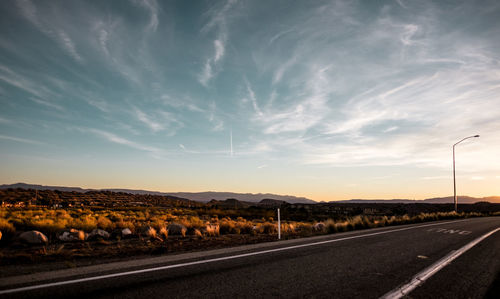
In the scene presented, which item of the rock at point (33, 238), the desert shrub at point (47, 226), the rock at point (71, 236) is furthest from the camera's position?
the desert shrub at point (47, 226)

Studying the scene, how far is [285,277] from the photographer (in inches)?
205

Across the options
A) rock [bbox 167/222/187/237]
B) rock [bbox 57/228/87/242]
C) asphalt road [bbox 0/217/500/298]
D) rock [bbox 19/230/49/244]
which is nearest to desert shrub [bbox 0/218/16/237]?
rock [bbox 19/230/49/244]

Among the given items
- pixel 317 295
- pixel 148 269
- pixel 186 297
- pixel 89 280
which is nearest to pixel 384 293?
pixel 317 295

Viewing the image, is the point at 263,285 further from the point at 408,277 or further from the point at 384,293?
A: the point at 408,277

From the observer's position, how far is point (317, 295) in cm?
425

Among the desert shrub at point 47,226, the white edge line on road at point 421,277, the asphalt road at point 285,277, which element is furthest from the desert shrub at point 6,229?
the white edge line on road at point 421,277

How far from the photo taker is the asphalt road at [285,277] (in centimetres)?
439

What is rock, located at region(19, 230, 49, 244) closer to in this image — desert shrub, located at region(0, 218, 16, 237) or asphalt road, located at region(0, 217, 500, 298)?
desert shrub, located at region(0, 218, 16, 237)

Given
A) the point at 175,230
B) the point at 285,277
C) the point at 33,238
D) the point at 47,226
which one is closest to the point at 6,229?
the point at 47,226

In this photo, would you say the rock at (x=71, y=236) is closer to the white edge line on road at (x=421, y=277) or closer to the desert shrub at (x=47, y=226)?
the desert shrub at (x=47, y=226)

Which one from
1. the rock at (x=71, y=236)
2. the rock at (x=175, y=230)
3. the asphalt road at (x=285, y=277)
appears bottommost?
the rock at (x=175, y=230)

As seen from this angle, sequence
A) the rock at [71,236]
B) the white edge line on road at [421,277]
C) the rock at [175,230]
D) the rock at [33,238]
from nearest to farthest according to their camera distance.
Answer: the white edge line on road at [421,277] → the rock at [33,238] → the rock at [71,236] → the rock at [175,230]

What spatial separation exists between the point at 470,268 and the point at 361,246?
10.0ft

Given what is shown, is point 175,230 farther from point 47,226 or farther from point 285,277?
point 285,277
